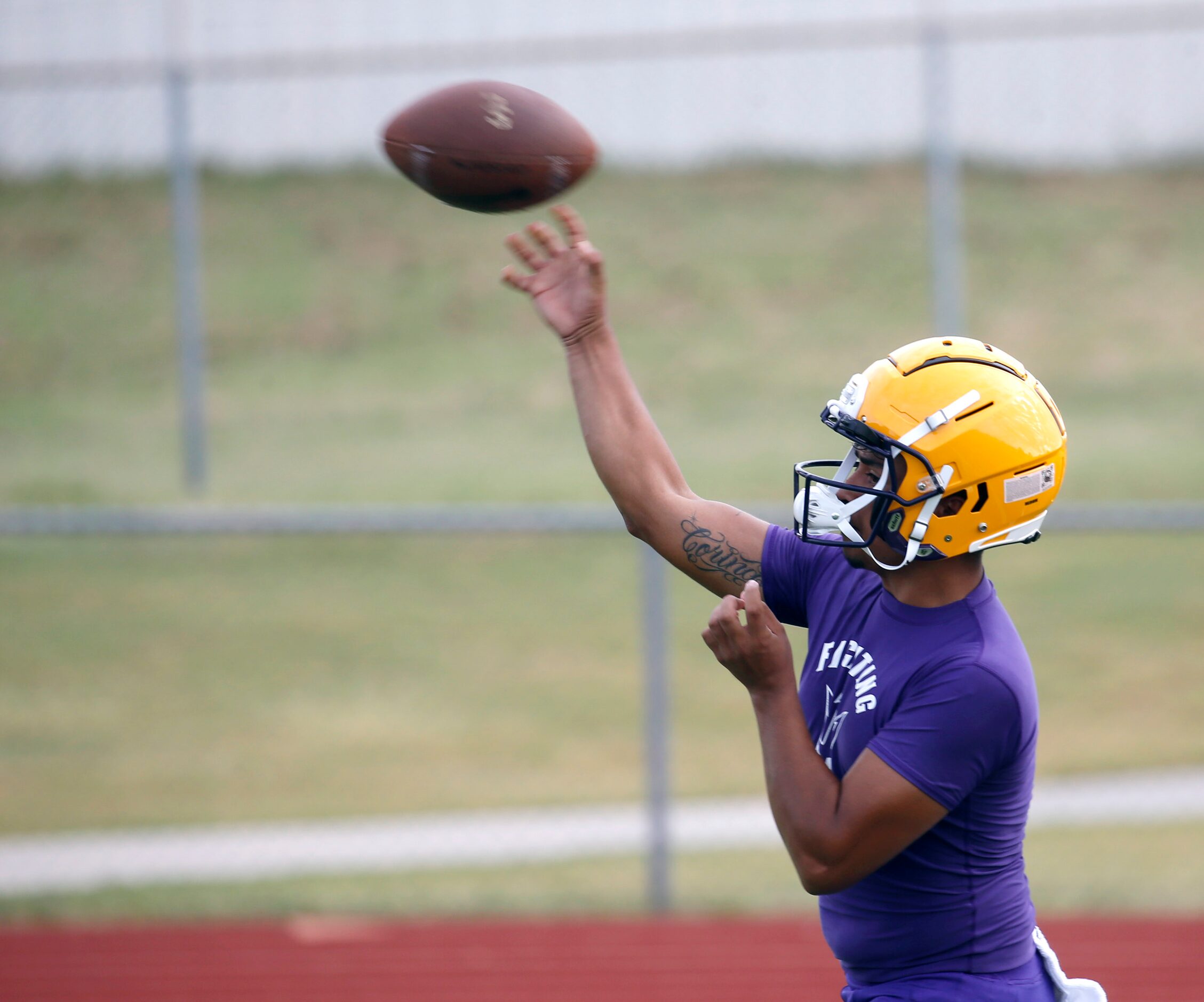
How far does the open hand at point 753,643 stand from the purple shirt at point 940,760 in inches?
8.2

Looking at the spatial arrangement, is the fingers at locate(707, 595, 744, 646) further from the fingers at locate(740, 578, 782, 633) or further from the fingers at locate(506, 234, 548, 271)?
the fingers at locate(506, 234, 548, 271)

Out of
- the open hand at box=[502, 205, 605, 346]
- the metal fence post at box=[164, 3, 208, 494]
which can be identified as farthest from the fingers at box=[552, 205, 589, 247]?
the metal fence post at box=[164, 3, 208, 494]

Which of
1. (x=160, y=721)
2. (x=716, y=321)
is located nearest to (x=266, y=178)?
(x=716, y=321)

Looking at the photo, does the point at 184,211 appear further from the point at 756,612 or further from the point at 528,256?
the point at 756,612

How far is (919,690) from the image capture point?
2432 millimetres

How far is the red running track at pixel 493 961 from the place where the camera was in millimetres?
5375

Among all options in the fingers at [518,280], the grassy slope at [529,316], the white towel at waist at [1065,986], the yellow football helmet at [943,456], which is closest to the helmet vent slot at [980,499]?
the yellow football helmet at [943,456]

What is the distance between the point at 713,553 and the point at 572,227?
81 cm

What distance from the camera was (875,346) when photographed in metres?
17.1

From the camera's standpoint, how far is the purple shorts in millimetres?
2500

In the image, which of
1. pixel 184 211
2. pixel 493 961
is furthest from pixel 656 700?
pixel 184 211

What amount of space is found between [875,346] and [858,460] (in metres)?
14.9

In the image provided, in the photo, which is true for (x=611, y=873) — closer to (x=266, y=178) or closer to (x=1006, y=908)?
(x=1006, y=908)

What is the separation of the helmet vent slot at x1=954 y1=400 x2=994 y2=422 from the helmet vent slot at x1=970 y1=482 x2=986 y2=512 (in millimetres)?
124
